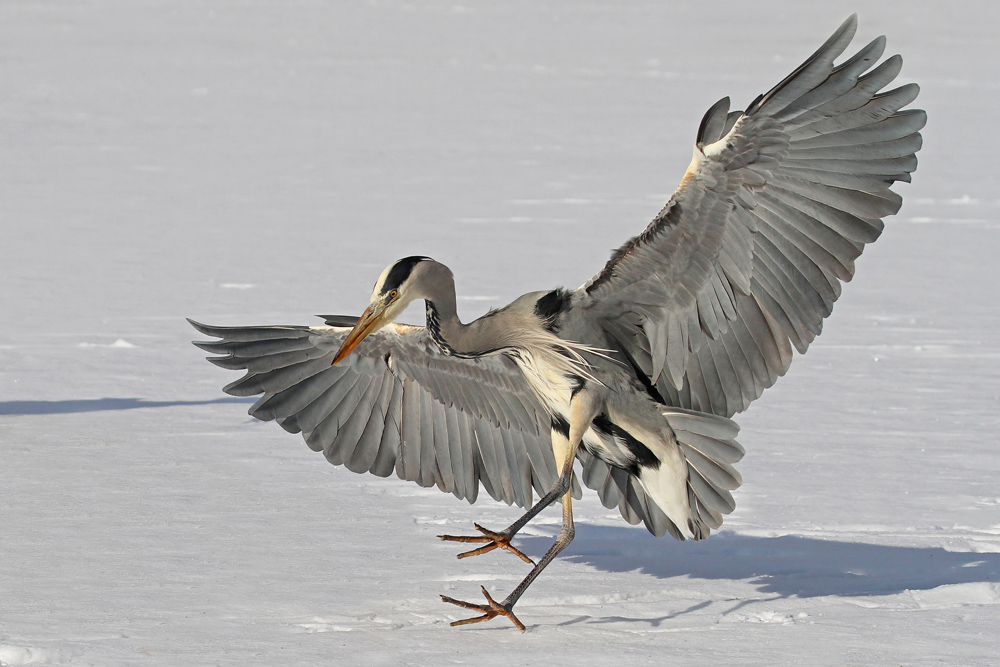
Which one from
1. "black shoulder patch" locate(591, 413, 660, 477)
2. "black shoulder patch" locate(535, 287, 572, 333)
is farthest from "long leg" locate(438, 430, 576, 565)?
"black shoulder patch" locate(535, 287, 572, 333)

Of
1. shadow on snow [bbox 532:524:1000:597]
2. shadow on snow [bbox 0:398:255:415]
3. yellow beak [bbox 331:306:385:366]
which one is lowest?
shadow on snow [bbox 0:398:255:415]

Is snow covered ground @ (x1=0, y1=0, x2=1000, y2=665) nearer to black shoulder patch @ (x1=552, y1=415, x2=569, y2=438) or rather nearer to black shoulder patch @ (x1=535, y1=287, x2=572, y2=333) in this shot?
black shoulder patch @ (x1=552, y1=415, x2=569, y2=438)

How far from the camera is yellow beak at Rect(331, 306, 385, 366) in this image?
4320 millimetres

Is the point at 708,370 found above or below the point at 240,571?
above

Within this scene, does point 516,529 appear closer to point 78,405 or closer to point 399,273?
point 399,273

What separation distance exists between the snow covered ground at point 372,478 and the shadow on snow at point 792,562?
0.05ft

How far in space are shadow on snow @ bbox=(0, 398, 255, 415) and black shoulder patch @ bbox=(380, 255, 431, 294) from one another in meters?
2.48

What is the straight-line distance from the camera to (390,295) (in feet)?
14.2

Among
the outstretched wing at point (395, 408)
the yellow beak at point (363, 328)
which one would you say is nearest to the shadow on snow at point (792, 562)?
the outstretched wing at point (395, 408)

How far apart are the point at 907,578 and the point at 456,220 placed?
7.73 m

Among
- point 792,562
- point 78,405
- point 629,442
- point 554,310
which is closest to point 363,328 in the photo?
point 554,310

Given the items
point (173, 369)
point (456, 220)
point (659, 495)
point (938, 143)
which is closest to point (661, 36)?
point (938, 143)

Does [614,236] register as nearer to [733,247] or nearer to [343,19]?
[733,247]

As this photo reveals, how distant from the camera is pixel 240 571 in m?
4.28
